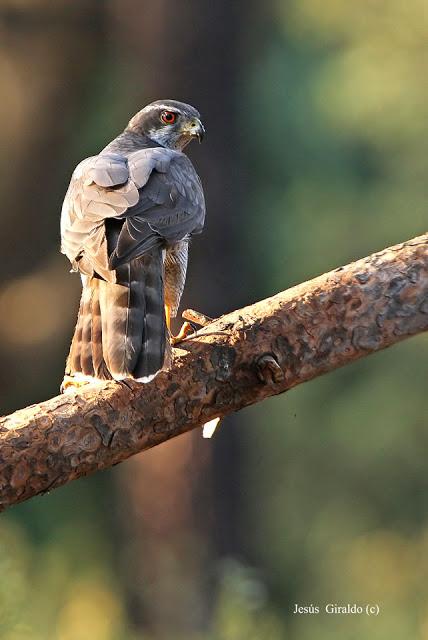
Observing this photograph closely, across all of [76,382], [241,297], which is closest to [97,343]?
[76,382]

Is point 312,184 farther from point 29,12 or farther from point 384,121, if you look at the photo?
point 29,12

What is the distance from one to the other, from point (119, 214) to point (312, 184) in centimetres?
935

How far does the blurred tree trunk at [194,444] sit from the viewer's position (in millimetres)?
7680

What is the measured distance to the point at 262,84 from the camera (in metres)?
11.7

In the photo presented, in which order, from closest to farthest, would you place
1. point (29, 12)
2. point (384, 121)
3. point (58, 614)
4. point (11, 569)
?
1. point (11, 569)
2. point (58, 614)
3. point (29, 12)
4. point (384, 121)

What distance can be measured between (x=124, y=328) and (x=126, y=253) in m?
0.25

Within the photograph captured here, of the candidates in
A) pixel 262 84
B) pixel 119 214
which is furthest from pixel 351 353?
pixel 262 84

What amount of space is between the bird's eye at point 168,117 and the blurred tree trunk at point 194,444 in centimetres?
269

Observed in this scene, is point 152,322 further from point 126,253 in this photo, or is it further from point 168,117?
point 168,117

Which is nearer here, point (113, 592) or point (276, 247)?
point (113, 592)

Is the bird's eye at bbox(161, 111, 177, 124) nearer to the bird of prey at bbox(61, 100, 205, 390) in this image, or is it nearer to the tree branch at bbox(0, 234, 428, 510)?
the bird of prey at bbox(61, 100, 205, 390)

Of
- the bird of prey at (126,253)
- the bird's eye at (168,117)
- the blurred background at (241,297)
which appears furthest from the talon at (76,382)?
the bird's eye at (168,117)

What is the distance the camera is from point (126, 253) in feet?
11.2

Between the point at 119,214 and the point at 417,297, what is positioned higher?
the point at 119,214
